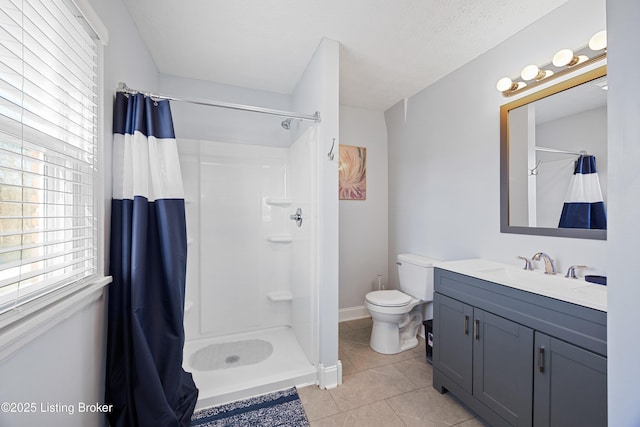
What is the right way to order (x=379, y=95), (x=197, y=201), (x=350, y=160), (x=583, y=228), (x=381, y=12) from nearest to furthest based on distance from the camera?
(x=583, y=228), (x=381, y=12), (x=197, y=201), (x=379, y=95), (x=350, y=160)

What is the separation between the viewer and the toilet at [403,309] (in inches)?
82.8

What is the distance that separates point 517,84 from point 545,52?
0.20 meters

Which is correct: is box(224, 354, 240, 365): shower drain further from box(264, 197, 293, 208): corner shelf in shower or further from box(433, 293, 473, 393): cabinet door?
box(433, 293, 473, 393): cabinet door

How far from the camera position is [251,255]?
2.49m

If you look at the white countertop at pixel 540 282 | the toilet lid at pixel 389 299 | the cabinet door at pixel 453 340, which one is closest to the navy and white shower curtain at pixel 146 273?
the toilet lid at pixel 389 299

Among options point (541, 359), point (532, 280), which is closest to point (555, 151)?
point (532, 280)

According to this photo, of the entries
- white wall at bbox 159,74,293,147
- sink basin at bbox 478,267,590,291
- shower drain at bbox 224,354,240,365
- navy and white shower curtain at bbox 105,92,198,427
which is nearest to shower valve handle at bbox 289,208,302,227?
white wall at bbox 159,74,293,147

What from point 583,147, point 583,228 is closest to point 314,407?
point 583,228

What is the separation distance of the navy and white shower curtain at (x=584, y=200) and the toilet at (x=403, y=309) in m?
0.98

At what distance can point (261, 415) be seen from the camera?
1.47 metres

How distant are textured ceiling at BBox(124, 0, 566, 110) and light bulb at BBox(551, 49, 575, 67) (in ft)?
1.09

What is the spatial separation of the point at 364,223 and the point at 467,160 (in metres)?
1.23

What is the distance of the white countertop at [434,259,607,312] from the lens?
1029mm

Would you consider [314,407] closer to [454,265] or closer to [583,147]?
[454,265]
